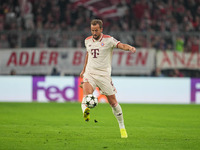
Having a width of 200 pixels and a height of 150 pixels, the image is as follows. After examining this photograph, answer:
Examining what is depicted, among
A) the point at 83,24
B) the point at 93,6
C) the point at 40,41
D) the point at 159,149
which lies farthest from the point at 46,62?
the point at 159,149

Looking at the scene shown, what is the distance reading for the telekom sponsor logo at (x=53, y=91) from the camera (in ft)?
69.6

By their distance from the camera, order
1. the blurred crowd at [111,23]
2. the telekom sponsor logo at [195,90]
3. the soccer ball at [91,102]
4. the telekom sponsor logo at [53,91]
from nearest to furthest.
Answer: the soccer ball at [91,102], the blurred crowd at [111,23], the telekom sponsor logo at [53,91], the telekom sponsor logo at [195,90]

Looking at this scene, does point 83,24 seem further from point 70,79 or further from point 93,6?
point 70,79

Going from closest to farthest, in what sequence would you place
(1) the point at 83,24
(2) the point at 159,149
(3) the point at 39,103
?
1. (2) the point at 159,149
2. (3) the point at 39,103
3. (1) the point at 83,24

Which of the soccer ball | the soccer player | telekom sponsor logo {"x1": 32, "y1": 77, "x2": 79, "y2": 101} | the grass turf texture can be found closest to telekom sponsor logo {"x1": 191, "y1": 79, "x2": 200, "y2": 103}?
telekom sponsor logo {"x1": 32, "y1": 77, "x2": 79, "y2": 101}

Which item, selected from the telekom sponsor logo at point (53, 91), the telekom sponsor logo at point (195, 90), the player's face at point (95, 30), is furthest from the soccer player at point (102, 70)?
the telekom sponsor logo at point (195, 90)

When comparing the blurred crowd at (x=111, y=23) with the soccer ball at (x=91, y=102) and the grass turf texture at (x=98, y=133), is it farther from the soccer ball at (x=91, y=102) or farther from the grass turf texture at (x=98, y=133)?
the soccer ball at (x=91, y=102)

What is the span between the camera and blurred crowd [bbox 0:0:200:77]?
68.5 ft

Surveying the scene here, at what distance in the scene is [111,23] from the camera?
2422 cm

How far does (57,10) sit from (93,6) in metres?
1.98

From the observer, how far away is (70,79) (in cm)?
2131

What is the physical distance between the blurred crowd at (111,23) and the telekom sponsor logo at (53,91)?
1.70m

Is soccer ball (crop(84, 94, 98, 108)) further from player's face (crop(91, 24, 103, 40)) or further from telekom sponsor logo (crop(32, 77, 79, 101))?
telekom sponsor logo (crop(32, 77, 79, 101))

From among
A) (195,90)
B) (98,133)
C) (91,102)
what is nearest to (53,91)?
(195,90)
